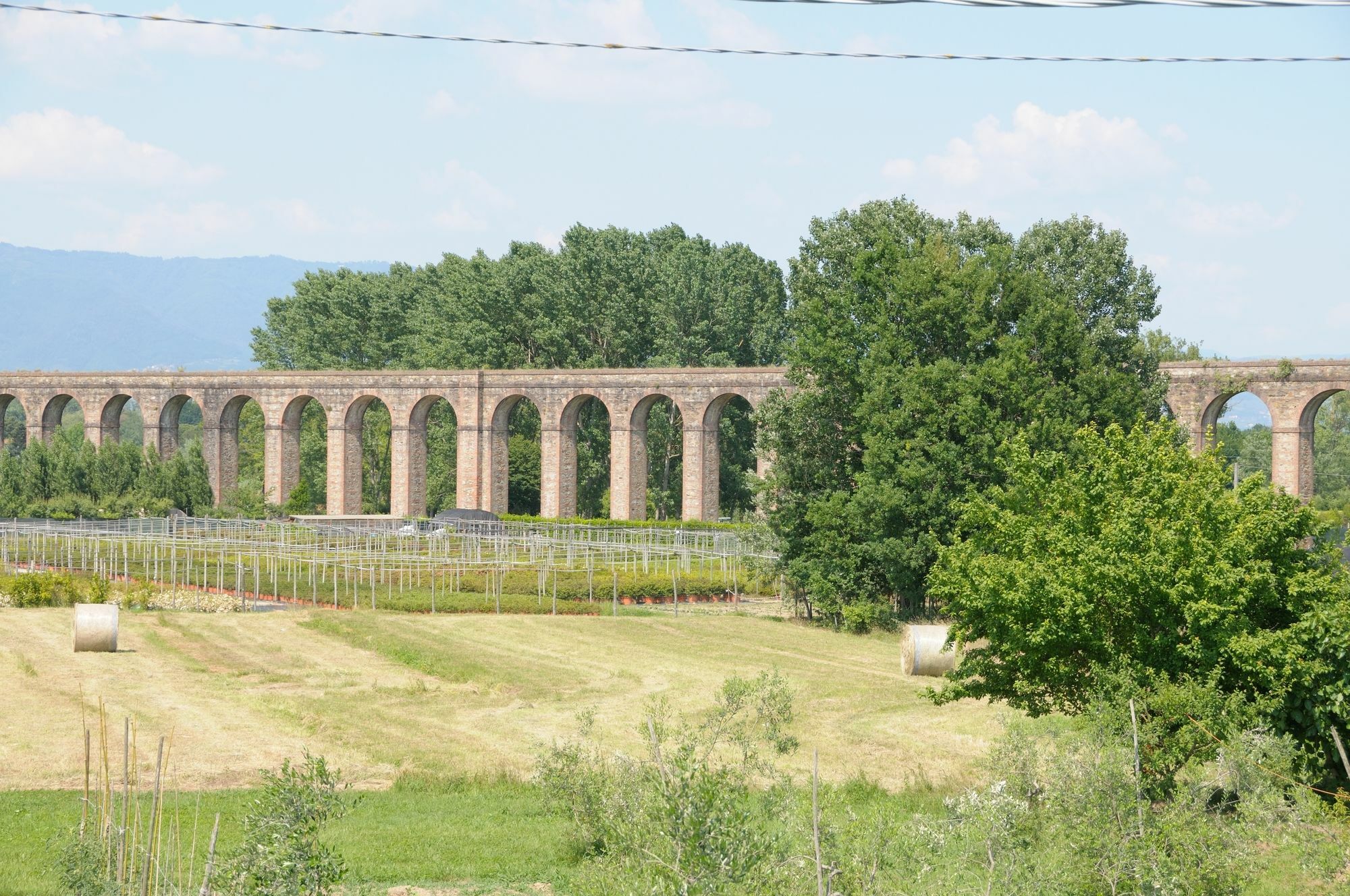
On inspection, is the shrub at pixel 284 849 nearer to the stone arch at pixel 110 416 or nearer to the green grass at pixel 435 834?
the green grass at pixel 435 834

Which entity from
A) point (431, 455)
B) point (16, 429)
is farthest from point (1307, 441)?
point (16, 429)

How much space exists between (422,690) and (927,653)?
30.2ft

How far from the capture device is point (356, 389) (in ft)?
227

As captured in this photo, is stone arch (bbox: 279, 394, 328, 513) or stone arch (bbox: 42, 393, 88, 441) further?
stone arch (bbox: 42, 393, 88, 441)

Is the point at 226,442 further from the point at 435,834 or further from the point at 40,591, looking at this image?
the point at 435,834

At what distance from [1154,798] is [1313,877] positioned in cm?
192

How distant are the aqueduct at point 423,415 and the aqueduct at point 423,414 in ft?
0.20

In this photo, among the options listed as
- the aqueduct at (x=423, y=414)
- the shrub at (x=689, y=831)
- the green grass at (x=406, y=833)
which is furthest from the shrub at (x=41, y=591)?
the aqueduct at (x=423, y=414)

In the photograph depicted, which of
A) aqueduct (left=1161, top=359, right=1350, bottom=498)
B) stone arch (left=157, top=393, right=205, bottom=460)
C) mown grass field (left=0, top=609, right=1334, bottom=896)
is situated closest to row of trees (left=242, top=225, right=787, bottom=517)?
stone arch (left=157, top=393, right=205, bottom=460)

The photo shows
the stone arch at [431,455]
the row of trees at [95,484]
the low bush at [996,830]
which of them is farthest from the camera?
the stone arch at [431,455]

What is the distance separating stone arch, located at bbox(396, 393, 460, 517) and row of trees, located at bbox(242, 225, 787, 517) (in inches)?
6.3

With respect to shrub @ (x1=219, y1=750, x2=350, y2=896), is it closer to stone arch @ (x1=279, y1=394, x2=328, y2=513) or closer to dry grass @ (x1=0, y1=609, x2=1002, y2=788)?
dry grass @ (x1=0, y1=609, x2=1002, y2=788)

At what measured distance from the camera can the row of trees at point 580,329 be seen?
7225cm

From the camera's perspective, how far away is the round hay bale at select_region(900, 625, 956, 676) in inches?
1039
